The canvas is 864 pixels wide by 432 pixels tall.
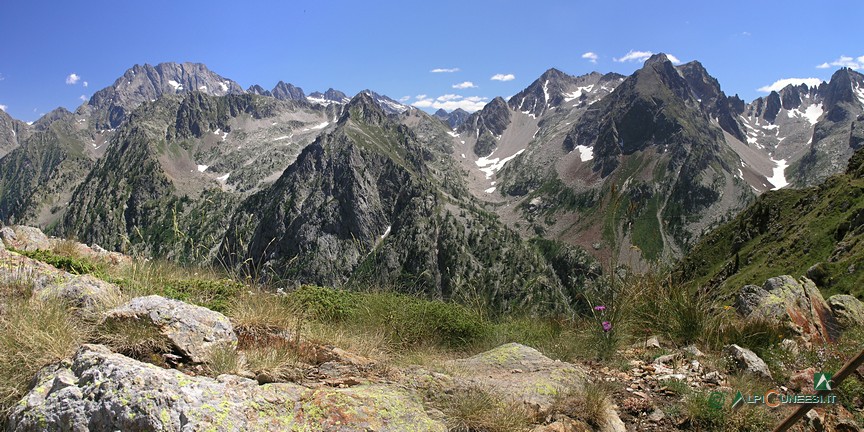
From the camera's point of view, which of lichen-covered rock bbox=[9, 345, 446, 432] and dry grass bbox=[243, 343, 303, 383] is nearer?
lichen-covered rock bbox=[9, 345, 446, 432]

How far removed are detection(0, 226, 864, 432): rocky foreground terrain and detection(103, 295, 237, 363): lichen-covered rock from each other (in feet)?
0.05

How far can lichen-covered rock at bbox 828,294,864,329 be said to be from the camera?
31.7 ft

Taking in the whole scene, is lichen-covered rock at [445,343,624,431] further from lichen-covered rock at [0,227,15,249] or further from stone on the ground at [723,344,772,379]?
lichen-covered rock at [0,227,15,249]

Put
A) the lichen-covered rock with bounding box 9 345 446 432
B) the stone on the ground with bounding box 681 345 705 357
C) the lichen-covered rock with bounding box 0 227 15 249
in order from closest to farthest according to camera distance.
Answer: the lichen-covered rock with bounding box 9 345 446 432 → the stone on the ground with bounding box 681 345 705 357 → the lichen-covered rock with bounding box 0 227 15 249

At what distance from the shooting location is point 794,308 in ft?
31.9

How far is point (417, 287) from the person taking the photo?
413 inches

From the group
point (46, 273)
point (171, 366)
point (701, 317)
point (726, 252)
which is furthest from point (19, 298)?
point (726, 252)

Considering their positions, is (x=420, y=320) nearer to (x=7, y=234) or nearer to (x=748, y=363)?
(x=748, y=363)

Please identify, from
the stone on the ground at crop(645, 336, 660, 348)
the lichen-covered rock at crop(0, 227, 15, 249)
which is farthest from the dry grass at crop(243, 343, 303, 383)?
the lichen-covered rock at crop(0, 227, 15, 249)

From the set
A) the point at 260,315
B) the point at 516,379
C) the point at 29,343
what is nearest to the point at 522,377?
the point at 516,379

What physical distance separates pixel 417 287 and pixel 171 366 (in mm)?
6348

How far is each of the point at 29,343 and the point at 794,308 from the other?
42.9 ft

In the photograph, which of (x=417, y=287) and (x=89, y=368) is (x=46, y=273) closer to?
(x=89, y=368)

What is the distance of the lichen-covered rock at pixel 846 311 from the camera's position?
380 inches
